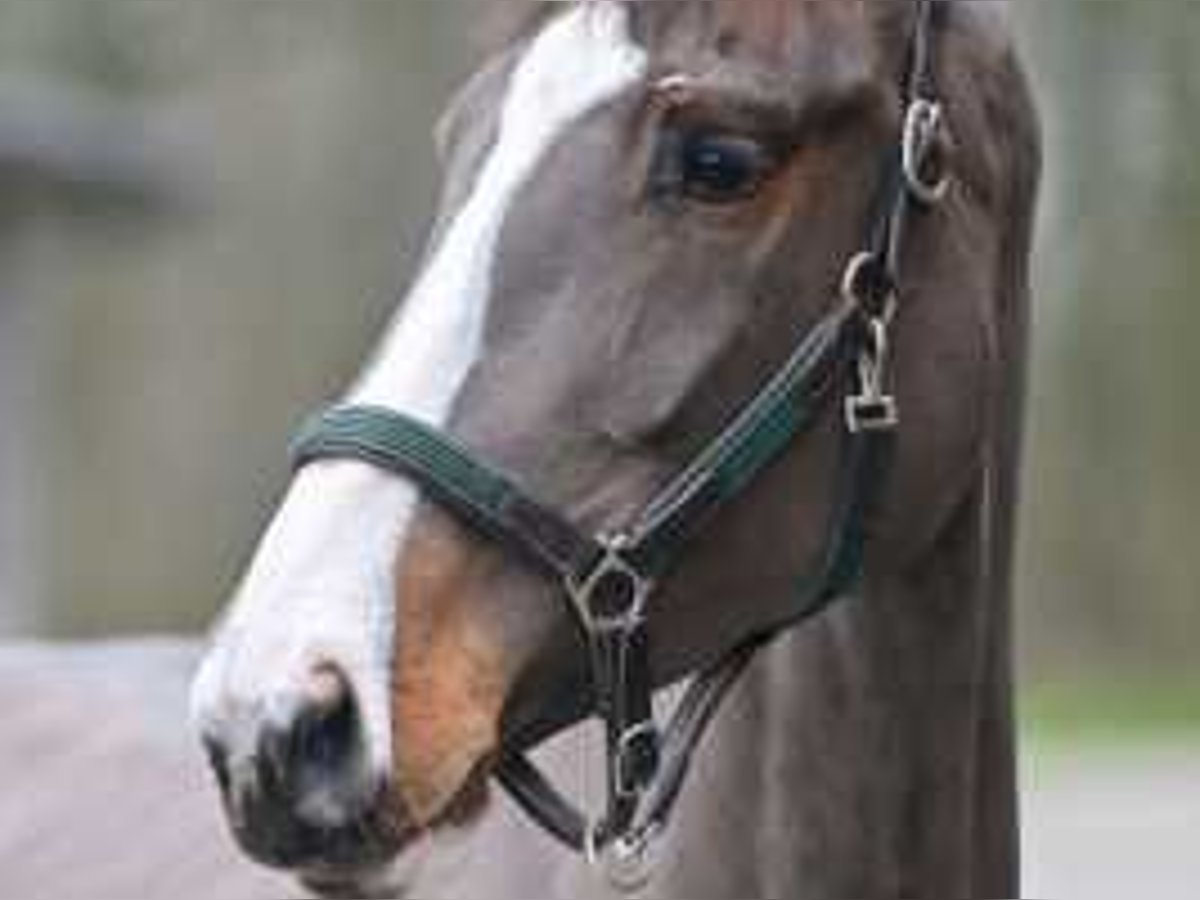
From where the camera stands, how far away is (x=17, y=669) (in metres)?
6.41

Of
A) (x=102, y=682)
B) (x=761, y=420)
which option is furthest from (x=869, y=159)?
(x=102, y=682)

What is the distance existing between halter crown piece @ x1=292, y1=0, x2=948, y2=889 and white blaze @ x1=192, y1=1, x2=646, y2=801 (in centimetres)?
5

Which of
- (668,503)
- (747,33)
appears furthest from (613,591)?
(747,33)

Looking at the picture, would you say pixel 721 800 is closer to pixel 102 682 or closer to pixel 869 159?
pixel 869 159

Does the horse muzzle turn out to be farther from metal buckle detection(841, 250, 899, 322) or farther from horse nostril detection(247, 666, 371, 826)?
metal buckle detection(841, 250, 899, 322)

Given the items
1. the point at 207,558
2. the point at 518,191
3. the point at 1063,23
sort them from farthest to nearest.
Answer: the point at 207,558 < the point at 1063,23 < the point at 518,191

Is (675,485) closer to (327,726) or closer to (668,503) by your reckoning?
(668,503)

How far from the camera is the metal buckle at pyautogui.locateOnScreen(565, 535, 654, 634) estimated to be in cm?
418

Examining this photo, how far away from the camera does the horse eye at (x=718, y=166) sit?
424cm

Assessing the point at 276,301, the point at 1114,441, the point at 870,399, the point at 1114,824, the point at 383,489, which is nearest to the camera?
the point at 383,489

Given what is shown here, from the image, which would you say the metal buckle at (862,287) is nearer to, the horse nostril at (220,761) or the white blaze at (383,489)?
the white blaze at (383,489)

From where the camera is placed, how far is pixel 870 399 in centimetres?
435

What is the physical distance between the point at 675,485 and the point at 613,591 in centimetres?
13

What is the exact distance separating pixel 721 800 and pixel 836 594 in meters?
0.33
